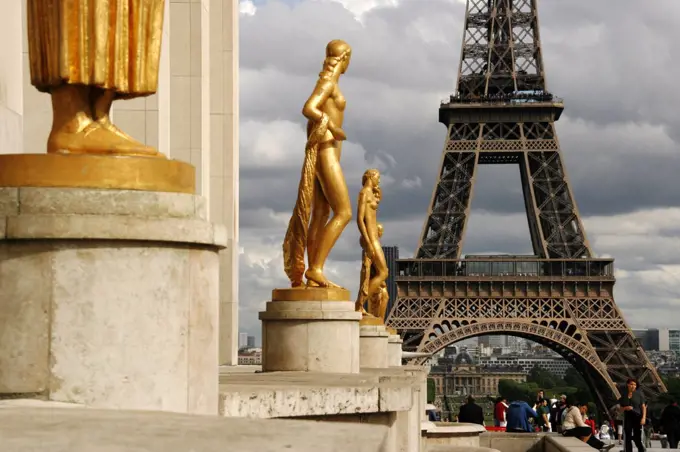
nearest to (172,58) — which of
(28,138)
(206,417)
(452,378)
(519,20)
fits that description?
(28,138)

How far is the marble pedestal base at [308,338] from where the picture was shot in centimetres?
1166

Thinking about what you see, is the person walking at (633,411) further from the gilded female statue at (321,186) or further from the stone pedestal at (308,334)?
the stone pedestal at (308,334)

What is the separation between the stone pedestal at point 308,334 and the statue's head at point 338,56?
2082 millimetres

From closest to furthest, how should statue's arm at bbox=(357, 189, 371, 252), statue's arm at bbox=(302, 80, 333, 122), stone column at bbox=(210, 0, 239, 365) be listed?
statue's arm at bbox=(302, 80, 333, 122) → statue's arm at bbox=(357, 189, 371, 252) → stone column at bbox=(210, 0, 239, 365)

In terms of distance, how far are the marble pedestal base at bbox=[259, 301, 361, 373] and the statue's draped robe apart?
231 inches

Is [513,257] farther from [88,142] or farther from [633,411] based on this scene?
[88,142]

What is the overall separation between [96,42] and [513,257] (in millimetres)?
71853

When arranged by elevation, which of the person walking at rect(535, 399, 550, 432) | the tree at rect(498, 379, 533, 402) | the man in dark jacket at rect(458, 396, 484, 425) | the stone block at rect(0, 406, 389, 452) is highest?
the stone block at rect(0, 406, 389, 452)

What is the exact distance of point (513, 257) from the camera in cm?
7688

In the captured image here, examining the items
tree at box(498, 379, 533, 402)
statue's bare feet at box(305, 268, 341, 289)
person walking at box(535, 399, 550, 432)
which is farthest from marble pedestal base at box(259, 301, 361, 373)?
tree at box(498, 379, 533, 402)

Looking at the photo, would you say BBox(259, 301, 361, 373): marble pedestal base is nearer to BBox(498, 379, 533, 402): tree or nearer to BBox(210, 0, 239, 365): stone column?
BBox(210, 0, 239, 365): stone column

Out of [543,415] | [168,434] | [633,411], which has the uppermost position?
[168,434]

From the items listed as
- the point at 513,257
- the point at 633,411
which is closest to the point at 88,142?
the point at 633,411

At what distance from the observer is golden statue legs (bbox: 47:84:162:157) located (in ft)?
19.3
